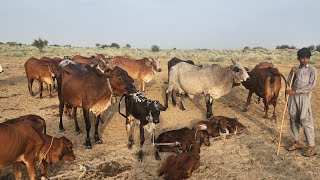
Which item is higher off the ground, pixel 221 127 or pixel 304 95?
pixel 304 95

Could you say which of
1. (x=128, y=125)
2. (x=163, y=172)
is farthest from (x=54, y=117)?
(x=163, y=172)

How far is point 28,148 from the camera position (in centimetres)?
596

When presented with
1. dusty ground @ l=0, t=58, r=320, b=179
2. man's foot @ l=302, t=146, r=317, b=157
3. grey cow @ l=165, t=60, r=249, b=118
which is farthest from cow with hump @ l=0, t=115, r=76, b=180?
grey cow @ l=165, t=60, r=249, b=118

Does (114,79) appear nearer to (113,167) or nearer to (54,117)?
(113,167)

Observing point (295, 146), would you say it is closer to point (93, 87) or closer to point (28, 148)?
point (93, 87)

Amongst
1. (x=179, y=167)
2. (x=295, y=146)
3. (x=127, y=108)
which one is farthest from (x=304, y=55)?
(x=127, y=108)

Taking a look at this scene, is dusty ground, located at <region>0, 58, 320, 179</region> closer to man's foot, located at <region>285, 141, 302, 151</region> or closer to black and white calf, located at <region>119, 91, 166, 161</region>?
man's foot, located at <region>285, 141, 302, 151</region>

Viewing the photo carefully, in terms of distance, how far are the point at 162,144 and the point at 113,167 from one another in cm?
139

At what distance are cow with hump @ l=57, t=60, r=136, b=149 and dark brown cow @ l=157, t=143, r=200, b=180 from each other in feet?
7.40

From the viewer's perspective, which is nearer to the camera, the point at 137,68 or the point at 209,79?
the point at 209,79

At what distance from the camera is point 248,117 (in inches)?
475

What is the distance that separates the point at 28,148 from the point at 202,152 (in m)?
4.35

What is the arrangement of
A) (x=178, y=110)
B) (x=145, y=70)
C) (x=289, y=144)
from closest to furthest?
1. (x=289, y=144)
2. (x=178, y=110)
3. (x=145, y=70)

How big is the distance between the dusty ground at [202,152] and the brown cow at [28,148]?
456 millimetres
